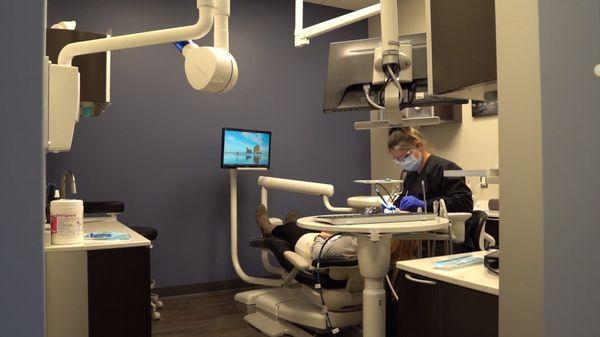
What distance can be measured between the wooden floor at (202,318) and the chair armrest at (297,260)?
24.2 inches

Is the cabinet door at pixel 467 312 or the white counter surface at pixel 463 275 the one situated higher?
the white counter surface at pixel 463 275

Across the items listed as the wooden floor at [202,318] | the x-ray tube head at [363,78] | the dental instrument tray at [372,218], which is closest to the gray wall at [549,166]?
the x-ray tube head at [363,78]

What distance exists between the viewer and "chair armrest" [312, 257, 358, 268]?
2.50 metres

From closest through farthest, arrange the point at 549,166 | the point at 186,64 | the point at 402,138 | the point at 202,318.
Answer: the point at 549,166 < the point at 186,64 < the point at 402,138 < the point at 202,318

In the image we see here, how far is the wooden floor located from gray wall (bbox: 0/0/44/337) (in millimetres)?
2407

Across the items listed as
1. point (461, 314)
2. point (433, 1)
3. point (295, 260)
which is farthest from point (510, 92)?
point (295, 260)

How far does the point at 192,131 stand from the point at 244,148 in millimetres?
533

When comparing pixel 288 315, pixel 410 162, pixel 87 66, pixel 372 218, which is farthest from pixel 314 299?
pixel 87 66

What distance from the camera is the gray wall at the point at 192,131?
3.90 metres

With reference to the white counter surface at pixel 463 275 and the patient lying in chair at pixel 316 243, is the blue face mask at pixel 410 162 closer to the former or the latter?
the patient lying in chair at pixel 316 243

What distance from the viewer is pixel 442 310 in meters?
1.42

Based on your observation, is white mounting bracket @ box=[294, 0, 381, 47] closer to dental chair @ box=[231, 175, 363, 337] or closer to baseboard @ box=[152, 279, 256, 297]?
dental chair @ box=[231, 175, 363, 337]

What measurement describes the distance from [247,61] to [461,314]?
356cm

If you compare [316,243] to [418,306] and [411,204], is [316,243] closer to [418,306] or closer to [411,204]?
[411,204]
